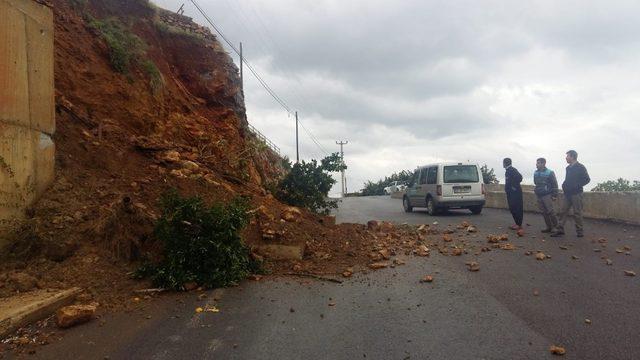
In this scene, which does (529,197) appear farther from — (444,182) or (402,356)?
(402,356)

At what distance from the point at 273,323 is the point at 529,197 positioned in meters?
14.4

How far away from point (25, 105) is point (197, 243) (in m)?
3.25

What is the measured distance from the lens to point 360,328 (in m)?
5.31

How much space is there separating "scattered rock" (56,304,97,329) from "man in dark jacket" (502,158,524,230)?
981 cm

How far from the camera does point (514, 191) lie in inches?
502

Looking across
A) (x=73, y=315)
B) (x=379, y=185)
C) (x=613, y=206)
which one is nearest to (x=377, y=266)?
(x=73, y=315)

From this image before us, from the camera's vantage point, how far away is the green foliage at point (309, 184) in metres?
13.5

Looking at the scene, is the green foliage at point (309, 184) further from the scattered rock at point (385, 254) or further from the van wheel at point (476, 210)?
the van wheel at point (476, 210)

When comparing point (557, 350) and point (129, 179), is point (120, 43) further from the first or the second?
point (557, 350)

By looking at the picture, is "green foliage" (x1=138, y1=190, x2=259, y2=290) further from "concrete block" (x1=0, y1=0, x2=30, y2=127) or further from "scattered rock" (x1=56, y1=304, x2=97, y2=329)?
"concrete block" (x1=0, y1=0, x2=30, y2=127)

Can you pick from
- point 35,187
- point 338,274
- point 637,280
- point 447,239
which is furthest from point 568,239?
point 35,187

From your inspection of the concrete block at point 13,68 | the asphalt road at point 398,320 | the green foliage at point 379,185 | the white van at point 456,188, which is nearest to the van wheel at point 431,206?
the white van at point 456,188

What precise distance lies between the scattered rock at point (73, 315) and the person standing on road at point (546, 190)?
945cm

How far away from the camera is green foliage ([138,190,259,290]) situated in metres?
7.29
